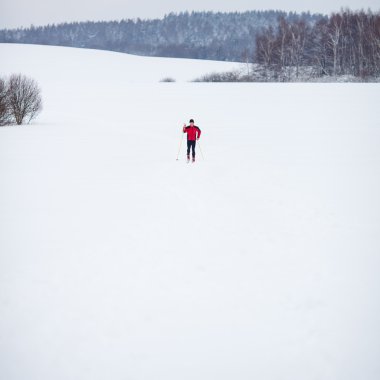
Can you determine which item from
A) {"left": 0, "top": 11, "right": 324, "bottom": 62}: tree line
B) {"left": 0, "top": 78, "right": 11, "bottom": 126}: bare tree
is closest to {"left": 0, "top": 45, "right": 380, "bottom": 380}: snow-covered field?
{"left": 0, "top": 78, "right": 11, "bottom": 126}: bare tree

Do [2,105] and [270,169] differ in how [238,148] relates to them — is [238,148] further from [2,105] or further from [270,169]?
[2,105]

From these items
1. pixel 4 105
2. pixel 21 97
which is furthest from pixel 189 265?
pixel 21 97

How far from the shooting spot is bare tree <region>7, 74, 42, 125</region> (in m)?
24.4

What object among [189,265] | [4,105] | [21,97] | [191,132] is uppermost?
[21,97]

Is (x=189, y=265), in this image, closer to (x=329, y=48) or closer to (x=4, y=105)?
(x=4, y=105)

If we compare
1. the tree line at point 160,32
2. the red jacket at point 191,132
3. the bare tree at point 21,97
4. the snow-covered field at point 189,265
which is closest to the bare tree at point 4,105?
the bare tree at point 21,97

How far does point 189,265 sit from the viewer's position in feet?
Answer: 18.7

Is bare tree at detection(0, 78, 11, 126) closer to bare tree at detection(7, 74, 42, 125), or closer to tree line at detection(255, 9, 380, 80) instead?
bare tree at detection(7, 74, 42, 125)

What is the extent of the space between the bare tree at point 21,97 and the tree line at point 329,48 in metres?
36.6

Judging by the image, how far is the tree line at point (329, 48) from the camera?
4675 centimetres

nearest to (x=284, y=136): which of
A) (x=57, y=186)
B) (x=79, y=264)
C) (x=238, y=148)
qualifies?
(x=238, y=148)

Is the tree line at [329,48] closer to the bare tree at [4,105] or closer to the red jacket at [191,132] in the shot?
the bare tree at [4,105]

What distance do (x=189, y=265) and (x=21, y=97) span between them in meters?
23.2

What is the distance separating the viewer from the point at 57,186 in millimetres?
10234
